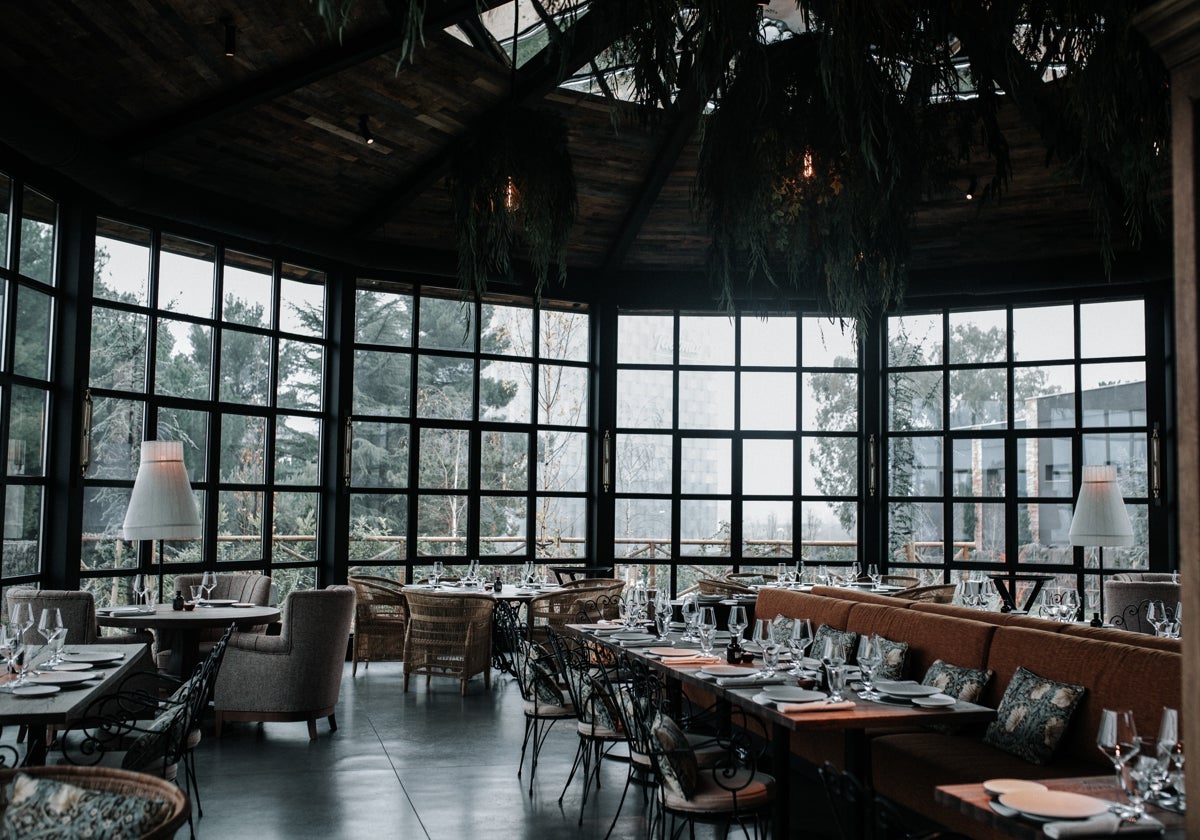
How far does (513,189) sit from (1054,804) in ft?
12.4

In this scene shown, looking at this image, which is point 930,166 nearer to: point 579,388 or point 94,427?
point 94,427

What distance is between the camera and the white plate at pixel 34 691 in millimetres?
4000

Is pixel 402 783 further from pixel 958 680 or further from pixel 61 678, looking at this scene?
pixel 958 680

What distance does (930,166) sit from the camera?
4273mm

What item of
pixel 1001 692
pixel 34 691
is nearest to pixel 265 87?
pixel 34 691

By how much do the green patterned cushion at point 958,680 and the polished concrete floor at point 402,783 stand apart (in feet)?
2.88

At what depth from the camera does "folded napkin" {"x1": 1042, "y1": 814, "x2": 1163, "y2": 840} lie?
2.62 metres

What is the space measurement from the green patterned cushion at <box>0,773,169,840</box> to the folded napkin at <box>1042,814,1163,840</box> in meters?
2.19

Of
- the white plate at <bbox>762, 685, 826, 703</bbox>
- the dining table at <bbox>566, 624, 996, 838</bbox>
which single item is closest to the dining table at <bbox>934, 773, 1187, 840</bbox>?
the dining table at <bbox>566, 624, 996, 838</bbox>

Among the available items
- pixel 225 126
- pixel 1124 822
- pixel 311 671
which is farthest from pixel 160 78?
pixel 1124 822

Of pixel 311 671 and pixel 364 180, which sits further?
pixel 364 180

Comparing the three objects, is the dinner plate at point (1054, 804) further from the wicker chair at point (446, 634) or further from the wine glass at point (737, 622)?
the wicker chair at point (446, 634)

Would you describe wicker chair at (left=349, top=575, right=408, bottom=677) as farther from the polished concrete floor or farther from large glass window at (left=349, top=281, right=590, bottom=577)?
large glass window at (left=349, top=281, right=590, bottom=577)

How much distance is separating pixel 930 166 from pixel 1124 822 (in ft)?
8.51
